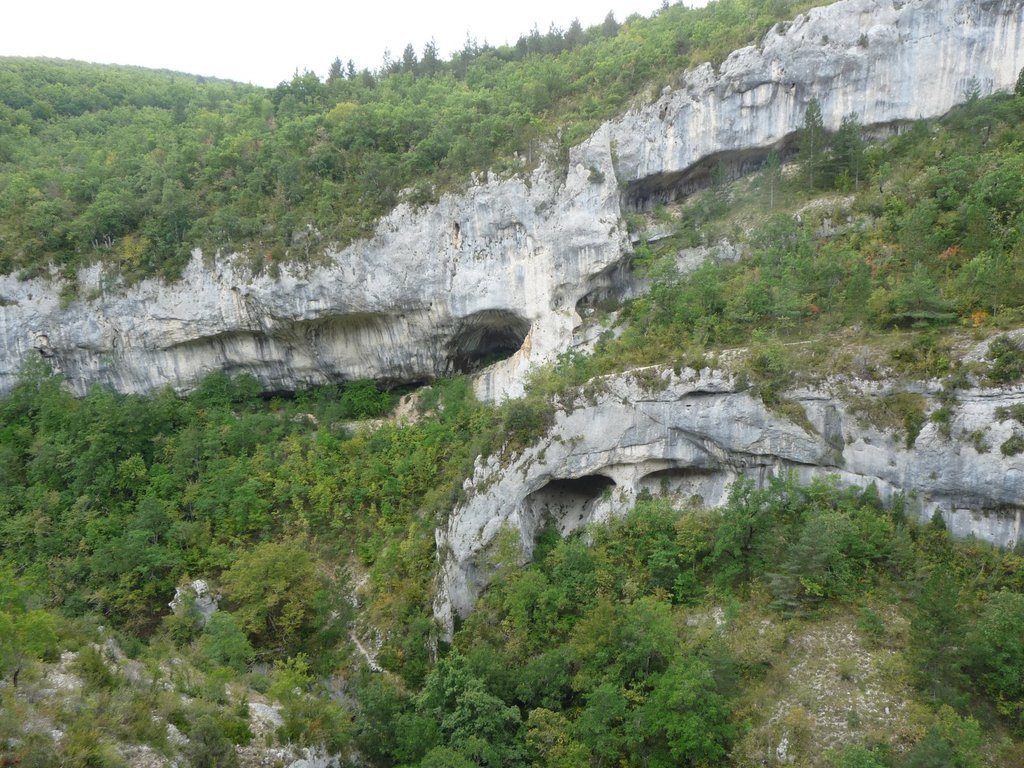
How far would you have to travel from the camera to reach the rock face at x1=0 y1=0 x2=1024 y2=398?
23797 mm

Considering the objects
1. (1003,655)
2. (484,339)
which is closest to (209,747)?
(1003,655)

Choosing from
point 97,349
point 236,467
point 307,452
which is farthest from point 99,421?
point 307,452

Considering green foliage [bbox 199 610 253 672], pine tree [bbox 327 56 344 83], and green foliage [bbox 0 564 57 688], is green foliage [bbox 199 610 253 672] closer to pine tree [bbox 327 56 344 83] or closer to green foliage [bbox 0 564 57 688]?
green foliage [bbox 0 564 57 688]

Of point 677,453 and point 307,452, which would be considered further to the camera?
point 307,452

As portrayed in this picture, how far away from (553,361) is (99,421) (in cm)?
1847

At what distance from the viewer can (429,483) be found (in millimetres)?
22500

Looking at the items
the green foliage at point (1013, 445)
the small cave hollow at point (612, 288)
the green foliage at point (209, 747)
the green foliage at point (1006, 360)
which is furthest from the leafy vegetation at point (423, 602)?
the small cave hollow at point (612, 288)

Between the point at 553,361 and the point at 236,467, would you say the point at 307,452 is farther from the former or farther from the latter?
the point at 553,361

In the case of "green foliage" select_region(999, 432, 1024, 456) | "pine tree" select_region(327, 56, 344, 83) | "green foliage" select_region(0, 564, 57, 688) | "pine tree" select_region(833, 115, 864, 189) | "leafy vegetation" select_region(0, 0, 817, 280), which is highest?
"pine tree" select_region(327, 56, 344, 83)

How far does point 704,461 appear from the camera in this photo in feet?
59.7

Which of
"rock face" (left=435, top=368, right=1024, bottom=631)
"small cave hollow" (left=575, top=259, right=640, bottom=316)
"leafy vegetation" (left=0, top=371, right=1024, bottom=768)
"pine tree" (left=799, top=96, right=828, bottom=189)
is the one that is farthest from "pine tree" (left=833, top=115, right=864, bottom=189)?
"leafy vegetation" (left=0, top=371, right=1024, bottom=768)

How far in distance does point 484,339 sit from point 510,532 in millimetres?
11760

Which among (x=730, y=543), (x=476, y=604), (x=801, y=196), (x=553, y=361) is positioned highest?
(x=801, y=196)

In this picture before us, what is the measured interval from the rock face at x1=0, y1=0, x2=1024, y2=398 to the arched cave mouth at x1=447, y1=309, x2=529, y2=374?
0.32ft
